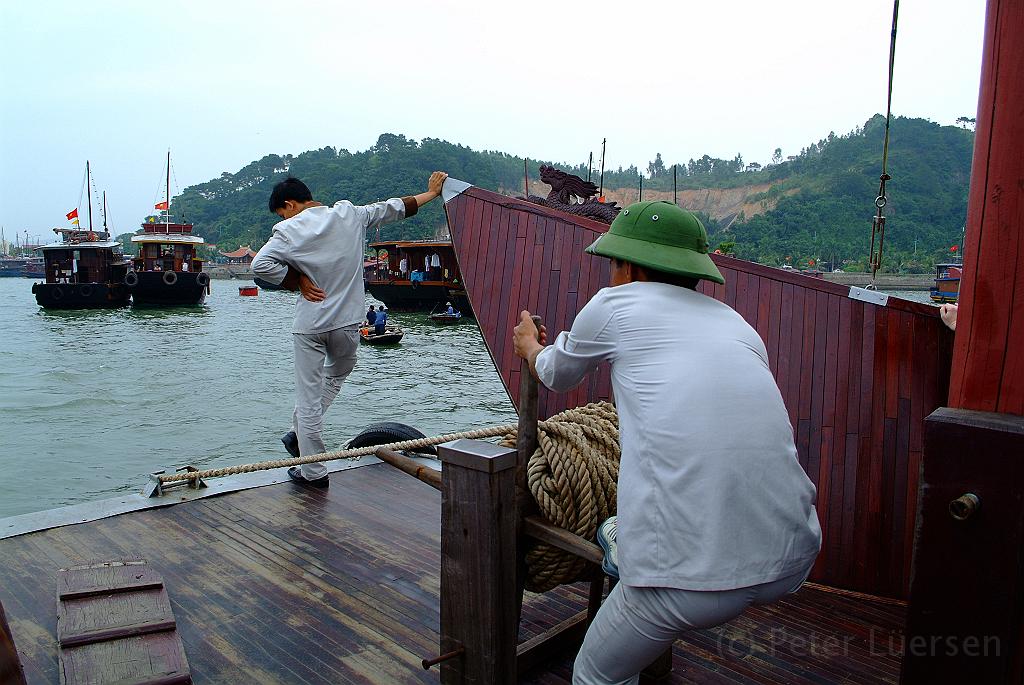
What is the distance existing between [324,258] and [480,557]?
2.28 metres

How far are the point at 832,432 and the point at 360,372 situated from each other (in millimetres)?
14094

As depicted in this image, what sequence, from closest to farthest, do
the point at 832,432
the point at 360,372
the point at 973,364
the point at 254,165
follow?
the point at 973,364 → the point at 832,432 → the point at 360,372 → the point at 254,165

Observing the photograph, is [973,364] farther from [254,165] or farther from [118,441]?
[254,165]

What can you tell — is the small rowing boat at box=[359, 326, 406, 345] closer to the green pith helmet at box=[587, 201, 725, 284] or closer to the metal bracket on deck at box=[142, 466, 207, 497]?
the metal bracket on deck at box=[142, 466, 207, 497]

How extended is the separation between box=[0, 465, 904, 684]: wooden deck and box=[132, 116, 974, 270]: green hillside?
4555cm

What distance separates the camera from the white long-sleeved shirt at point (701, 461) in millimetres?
1444

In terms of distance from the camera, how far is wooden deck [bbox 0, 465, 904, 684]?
236 cm

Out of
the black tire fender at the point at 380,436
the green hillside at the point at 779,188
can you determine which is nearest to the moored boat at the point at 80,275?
the green hillside at the point at 779,188

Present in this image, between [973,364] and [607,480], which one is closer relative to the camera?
[973,364]

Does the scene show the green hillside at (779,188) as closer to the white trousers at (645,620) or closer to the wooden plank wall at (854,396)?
the wooden plank wall at (854,396)

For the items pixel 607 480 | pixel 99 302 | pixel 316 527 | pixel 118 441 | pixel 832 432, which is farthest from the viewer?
pixel 99 302

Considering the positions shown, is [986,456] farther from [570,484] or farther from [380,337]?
[380,337]

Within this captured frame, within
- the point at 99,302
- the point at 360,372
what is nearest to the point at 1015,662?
the point at 360,372

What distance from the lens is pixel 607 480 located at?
2.07 meters
